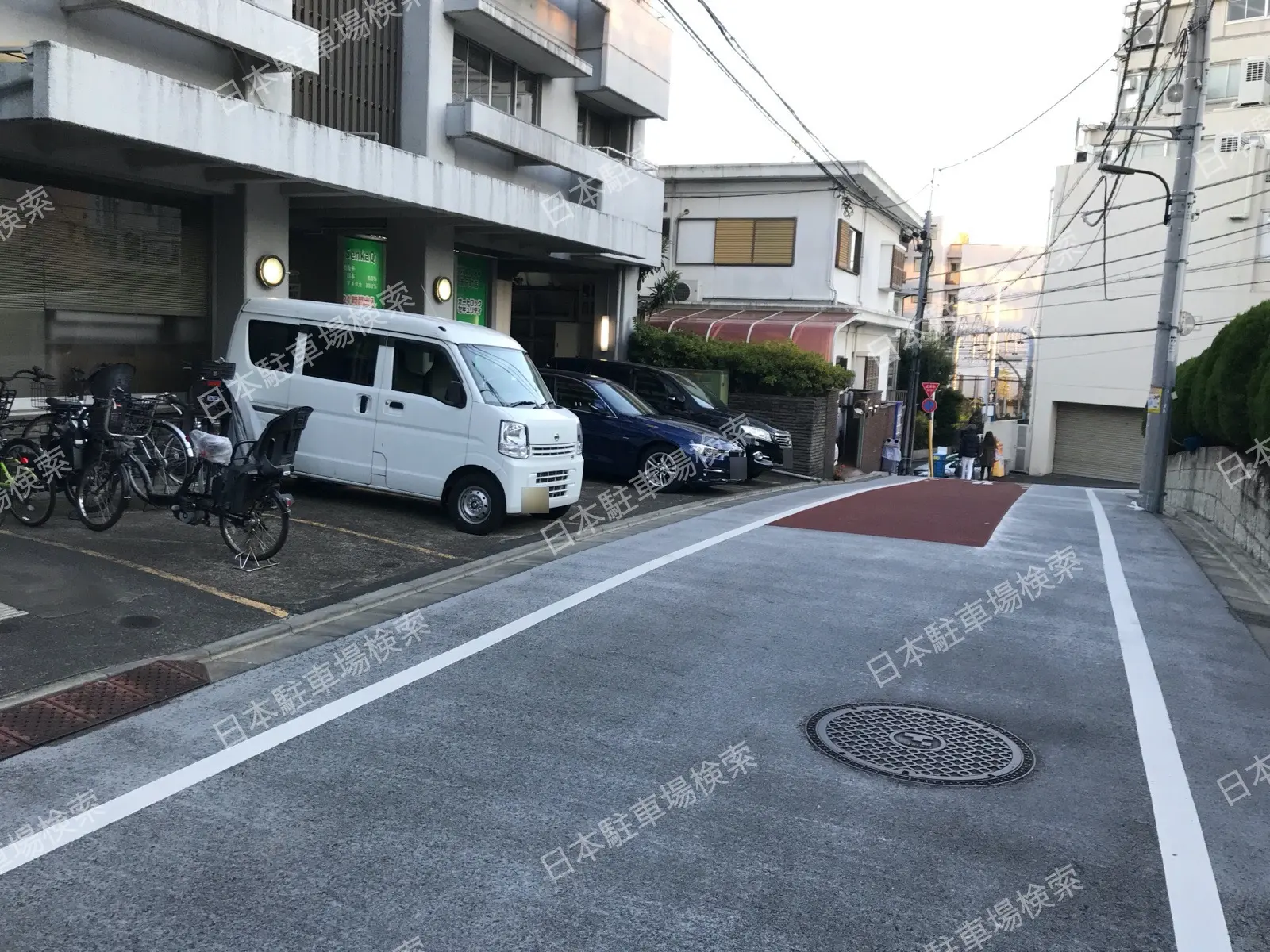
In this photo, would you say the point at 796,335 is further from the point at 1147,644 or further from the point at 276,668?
the point at 276,668

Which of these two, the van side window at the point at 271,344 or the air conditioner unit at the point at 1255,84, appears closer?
the van side window at the point at 271,344

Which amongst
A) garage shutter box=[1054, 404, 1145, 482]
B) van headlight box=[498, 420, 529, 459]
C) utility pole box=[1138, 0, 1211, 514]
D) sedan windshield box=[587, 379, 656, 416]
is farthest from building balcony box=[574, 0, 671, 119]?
garage shutter box=[1054, 404, 1145, 482]

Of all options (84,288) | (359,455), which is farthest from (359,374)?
(84,288)

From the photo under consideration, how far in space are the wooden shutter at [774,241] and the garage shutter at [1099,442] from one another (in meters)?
18.3

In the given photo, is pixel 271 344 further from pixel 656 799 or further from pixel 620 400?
pixel 656 799

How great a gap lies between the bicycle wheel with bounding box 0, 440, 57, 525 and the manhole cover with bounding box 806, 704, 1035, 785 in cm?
693

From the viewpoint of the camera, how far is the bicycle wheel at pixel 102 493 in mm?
8820

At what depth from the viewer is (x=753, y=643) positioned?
23.1 ft

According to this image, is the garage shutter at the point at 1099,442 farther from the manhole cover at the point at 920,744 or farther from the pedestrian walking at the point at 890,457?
the manhole cover at the point at 920,744

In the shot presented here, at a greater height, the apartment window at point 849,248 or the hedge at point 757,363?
the apartment window at point 849,248

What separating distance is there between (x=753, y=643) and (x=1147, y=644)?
286 centimetres

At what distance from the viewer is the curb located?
5.86 metres

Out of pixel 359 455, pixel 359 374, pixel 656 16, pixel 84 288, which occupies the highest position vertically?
pixel 656 16

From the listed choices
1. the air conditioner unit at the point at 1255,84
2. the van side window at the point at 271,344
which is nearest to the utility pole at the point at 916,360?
the air conditioner unit at the point at 1255,84
